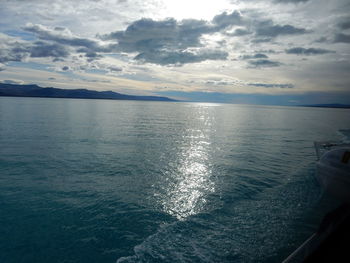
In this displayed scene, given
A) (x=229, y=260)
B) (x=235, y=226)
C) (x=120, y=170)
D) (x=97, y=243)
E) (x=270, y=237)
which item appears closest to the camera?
(x=229, y=260)

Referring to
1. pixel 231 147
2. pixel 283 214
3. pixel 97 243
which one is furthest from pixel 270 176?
pixel 97 243

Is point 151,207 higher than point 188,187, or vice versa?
point 188,187

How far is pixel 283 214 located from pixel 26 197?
14.5 meters

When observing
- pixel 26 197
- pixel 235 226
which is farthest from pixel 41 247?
pixel 235 226

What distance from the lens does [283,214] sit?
10922 mm

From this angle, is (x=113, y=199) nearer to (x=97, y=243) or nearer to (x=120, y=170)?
(x=97, y=243)

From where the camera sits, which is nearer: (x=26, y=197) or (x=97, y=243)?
(x=97, y=243)

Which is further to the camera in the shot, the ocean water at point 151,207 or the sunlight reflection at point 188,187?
the sunlight reflection at point 188,187

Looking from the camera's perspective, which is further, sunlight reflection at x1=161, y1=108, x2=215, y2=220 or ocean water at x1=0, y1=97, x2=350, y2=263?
sunlight reflection at x1=161, y1=108, x2=215, y2=220

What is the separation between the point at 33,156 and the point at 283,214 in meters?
21.2

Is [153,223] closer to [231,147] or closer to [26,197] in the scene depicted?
[26,197]

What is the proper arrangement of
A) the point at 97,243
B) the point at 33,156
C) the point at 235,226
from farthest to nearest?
the point at 33,156
the point at 235,226
the point at 97,243

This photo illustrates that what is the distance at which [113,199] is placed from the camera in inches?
464

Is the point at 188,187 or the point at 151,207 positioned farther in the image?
the point at 188,187
